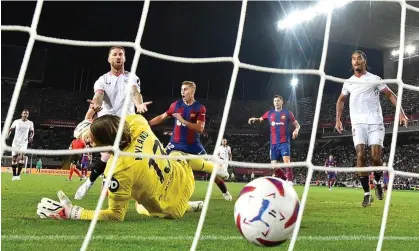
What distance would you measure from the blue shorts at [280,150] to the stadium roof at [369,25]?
34.1 ft

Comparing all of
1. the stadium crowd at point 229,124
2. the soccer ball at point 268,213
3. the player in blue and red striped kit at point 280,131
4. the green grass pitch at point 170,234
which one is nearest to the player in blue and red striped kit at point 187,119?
the green grass pitch at point 170,234

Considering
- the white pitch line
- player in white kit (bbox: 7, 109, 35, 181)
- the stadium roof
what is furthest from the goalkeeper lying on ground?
the stadium roof

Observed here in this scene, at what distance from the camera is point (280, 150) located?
308 inches

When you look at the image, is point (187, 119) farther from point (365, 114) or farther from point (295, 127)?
point (295, 127)

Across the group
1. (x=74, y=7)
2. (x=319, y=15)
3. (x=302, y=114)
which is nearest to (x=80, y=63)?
(x=74, y=7)

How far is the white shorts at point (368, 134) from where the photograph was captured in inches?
218

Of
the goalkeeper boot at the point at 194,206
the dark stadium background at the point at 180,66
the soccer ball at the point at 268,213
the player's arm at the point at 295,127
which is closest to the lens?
the soccer ball at the point at 268,213

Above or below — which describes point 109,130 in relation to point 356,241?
above

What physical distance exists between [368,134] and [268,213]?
3.81 m

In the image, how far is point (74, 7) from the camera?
28.5m

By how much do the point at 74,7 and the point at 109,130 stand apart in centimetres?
2760

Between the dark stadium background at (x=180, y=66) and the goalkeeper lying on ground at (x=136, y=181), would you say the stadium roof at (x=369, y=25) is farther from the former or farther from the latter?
the goalkeeper lying on ground at (x=136, y=181)

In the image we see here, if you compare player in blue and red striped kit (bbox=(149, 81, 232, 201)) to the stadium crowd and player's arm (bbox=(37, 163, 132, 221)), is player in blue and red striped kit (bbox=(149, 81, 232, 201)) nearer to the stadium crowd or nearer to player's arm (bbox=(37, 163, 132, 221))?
player's arm (bbox=(37, 163, 132, 221))

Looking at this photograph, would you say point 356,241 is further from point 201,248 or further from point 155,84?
point 155,84
